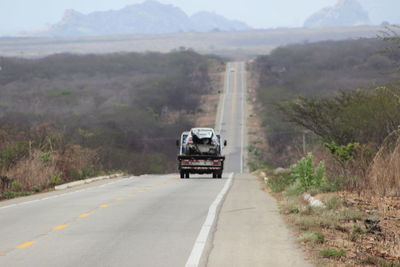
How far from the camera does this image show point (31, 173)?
28609 millimetres

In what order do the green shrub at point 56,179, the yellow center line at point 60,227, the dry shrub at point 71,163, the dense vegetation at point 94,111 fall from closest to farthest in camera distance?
the yellow center line at point 60,227 < the green shrub at point 56,179 < the dry shrub at point 71,163 < the dense vegetation at point 94,111

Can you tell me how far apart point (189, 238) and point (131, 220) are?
121 inches

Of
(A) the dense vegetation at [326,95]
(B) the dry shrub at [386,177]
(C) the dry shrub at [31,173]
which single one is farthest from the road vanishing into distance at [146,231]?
(A) the dense vegetation at [326,95]

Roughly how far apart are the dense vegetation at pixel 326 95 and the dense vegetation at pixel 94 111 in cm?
1036

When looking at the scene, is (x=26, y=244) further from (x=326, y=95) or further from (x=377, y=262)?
(x=326, y=95)

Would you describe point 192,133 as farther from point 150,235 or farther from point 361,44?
point 361,44

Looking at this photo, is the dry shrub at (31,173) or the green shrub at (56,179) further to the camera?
the green shrub at (56,179)

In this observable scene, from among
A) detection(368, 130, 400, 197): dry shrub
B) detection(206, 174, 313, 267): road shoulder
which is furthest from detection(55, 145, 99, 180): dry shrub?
detection(368, 130, 400, 197): dry shrub

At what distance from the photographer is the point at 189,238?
1316 centimetres

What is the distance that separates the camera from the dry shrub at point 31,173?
27628 mm

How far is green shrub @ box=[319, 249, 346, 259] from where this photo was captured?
36.5 feet

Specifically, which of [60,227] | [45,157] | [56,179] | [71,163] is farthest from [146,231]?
[71,163]

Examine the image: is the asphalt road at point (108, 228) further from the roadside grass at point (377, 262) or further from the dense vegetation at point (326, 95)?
the dense vegetation at point (326, 95)

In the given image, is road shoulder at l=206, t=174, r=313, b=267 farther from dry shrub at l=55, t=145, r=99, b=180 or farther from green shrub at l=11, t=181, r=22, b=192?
dry shrub at l=55, t=145, r=99, b=180
